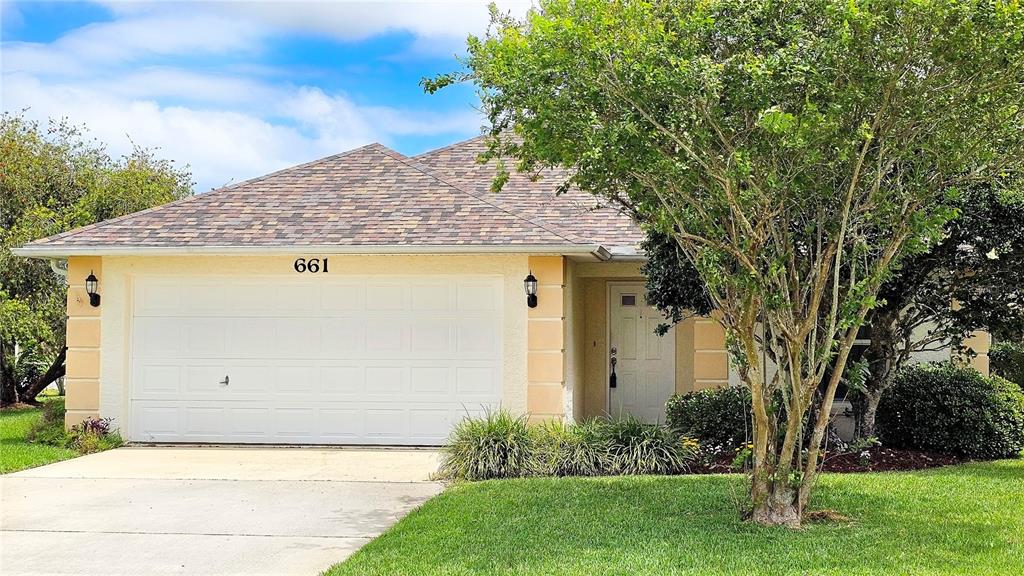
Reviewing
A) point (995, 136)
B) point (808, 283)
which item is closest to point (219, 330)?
point (808, 283)

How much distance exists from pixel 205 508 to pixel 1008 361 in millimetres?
13361

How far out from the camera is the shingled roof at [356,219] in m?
12.2

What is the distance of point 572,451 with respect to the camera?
10438mm

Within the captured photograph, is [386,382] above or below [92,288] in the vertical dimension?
below

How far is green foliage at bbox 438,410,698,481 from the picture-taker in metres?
10.2

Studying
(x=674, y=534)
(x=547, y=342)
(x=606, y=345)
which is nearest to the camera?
(x=674, y=534)

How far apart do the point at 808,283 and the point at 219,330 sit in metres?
8.18

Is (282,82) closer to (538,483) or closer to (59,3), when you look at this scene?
(59,3)

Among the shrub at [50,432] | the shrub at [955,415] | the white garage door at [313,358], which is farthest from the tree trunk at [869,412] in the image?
the shrub at [50,432]

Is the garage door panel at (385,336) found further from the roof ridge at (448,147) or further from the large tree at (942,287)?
the roof ridge at (448,147)

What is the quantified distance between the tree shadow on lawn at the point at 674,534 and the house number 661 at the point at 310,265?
4.49m

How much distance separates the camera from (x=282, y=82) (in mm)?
15117

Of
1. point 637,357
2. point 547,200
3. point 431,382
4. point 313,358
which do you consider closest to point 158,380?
point 313,358

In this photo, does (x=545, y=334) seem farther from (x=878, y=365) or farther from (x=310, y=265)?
(x=878, y=365)
